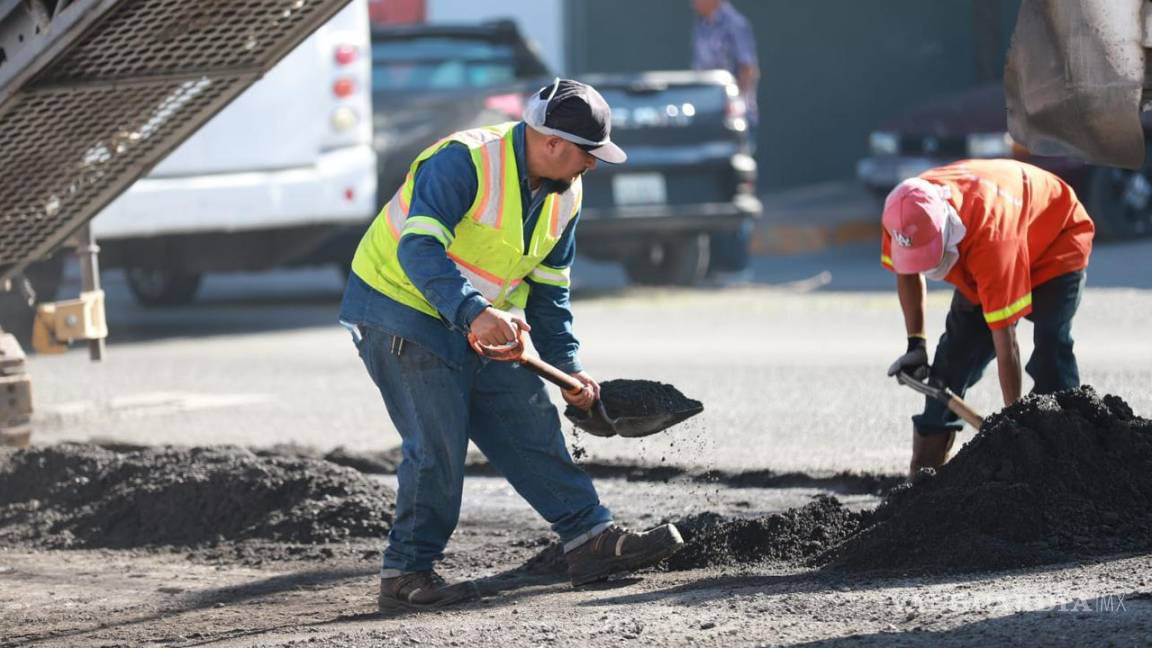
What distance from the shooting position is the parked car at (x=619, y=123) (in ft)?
41.2

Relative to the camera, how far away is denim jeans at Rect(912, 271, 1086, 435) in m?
6.42

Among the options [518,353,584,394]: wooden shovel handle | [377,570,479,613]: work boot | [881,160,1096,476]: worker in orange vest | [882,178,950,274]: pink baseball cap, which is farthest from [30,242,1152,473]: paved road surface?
[377,570,479,613]: work boot

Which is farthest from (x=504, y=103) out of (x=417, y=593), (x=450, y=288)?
(x=450, y=288)

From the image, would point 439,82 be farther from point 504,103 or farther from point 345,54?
point 345,54

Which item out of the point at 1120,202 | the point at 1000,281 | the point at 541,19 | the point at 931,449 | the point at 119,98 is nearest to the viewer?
the point at 1000,281

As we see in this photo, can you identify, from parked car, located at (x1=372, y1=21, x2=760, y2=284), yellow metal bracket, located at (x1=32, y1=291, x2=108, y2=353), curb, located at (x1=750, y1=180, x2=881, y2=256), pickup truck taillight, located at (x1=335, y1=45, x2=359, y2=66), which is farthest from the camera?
curb, located at (x1=750, y1=180, x2=881, y2=256)

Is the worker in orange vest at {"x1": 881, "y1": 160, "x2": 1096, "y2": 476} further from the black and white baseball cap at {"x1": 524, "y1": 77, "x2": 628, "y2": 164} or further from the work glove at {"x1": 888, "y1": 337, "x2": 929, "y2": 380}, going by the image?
the black and white baseball cap at {"x1": 524, "y1": 77, "x2": 628, "y2": 164}

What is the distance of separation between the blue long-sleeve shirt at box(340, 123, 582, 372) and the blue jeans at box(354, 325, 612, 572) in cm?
6

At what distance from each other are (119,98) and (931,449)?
3.10 m

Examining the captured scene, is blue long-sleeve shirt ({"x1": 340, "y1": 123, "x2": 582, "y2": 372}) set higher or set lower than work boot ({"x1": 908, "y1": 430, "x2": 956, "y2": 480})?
higher

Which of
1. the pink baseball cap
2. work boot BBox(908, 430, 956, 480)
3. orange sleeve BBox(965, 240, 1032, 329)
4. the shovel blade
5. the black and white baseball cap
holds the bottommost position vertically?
work boot BBox(908, 430, 956, 480)

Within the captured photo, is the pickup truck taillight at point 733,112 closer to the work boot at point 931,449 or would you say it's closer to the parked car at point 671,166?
the parked car at point 671,166

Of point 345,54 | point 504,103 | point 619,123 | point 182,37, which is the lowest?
point 619,123

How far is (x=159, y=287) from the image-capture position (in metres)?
14.1
